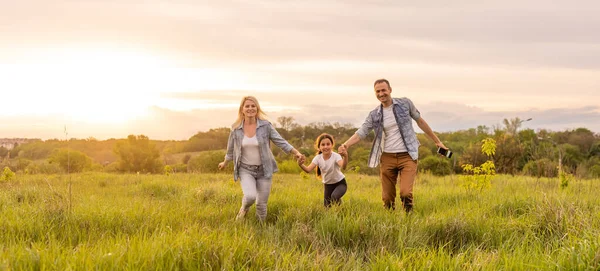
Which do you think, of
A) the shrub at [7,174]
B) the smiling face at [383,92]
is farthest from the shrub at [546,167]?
the shrub at [7,174]

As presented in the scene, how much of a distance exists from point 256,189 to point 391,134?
7.69 feet

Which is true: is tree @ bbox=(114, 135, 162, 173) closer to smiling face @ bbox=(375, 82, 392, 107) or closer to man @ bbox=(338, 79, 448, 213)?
man @ bbox=(338, 79, 448, 213)

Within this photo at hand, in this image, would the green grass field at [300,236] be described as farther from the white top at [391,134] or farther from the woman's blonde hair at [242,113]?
the woman's blonde hair at [242,113]

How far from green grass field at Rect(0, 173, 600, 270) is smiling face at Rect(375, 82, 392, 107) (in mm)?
1804

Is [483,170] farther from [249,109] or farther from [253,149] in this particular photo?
[249,109]

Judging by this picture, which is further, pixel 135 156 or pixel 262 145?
pixel 135 156

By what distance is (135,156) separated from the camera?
117 ft

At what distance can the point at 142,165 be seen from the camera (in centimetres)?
3544

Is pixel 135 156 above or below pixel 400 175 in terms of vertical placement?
below

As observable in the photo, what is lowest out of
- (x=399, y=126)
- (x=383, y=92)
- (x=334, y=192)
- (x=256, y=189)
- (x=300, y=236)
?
(x=300, y=236)

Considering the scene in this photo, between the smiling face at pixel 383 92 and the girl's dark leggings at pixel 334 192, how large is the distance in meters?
1.55

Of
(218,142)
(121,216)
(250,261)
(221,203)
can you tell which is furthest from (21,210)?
(218,142)

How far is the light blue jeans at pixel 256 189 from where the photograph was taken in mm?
6281

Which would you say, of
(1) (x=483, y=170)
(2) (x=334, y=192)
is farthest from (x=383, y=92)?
(1) (x=483, y=170)
